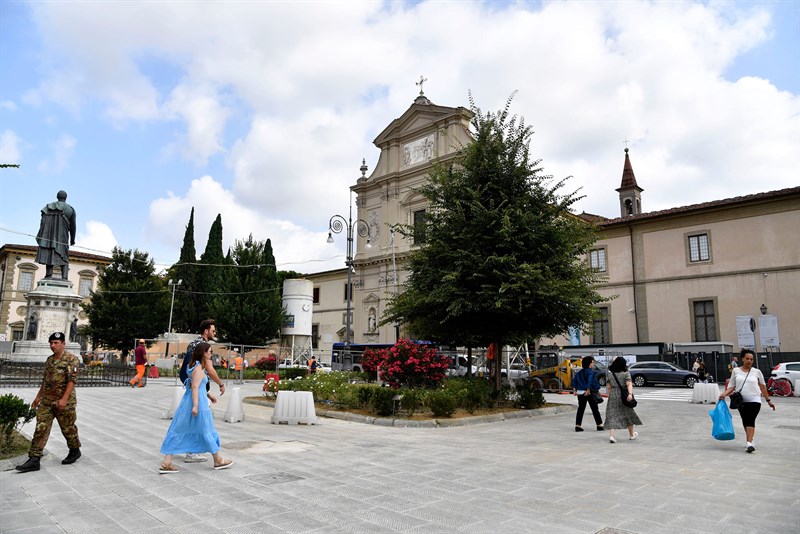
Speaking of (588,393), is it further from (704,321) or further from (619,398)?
(704,321)

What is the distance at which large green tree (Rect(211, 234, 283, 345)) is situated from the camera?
45625mm

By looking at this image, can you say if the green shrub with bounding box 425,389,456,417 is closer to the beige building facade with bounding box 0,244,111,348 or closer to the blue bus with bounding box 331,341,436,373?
the blue bus with bounding box 331,341,436,373

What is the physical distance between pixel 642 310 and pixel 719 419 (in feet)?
96.3

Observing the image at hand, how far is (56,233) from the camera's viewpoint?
2614cm

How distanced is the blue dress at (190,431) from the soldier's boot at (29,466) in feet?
5.25

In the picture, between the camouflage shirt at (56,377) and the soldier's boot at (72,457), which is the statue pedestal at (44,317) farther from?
the camouflage shirt at (56,377)

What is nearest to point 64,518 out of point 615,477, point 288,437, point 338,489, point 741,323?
point 338,489

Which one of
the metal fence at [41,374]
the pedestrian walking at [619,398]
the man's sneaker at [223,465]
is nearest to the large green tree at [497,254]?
the pedestrian walking at [619,398]

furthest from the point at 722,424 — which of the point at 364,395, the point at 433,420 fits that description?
the point at 364,395

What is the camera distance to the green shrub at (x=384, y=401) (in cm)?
1297

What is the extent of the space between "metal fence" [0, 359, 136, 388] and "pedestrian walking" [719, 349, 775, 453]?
19.7 metres

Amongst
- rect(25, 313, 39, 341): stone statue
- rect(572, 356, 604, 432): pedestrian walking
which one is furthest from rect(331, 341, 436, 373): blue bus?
rect(572, 356, 604, 432): pedestrian walking

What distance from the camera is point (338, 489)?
6.08m

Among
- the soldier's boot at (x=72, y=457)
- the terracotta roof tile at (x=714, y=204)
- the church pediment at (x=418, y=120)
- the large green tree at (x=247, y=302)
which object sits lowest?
the soldier's boot at (x=72, y=457)
